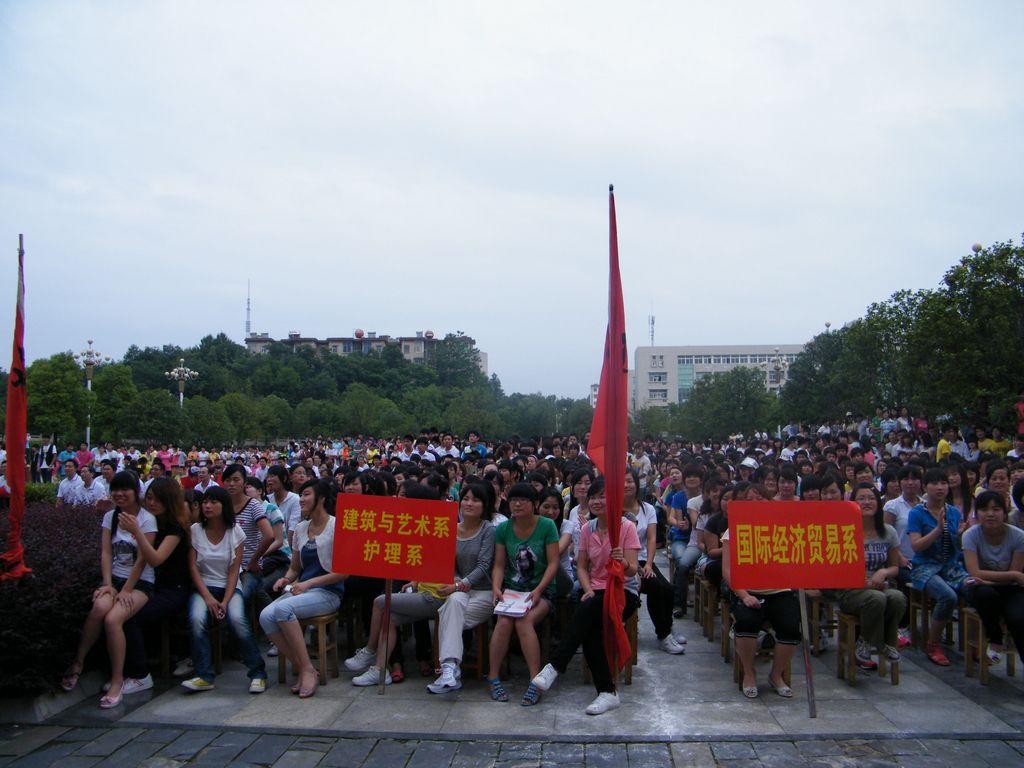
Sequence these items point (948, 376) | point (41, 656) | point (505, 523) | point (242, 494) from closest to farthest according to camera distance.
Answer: point (41, 656) < point (505, 523) < point (242, 494) < point (948, 376)

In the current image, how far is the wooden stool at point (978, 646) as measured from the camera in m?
5.83

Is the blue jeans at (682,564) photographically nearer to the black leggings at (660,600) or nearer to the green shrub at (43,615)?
the black leggings at (660,600)

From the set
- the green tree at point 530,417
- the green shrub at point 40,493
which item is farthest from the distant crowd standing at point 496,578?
the green tree at point 530,417

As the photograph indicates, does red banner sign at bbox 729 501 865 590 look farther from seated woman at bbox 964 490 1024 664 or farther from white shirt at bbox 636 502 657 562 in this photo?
white shirt at bbox 636 502 657 562

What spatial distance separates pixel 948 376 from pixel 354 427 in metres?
39.9

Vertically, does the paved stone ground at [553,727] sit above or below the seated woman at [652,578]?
below

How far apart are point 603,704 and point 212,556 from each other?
324 cm

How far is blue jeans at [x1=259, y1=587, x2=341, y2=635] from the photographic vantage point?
6043 mm

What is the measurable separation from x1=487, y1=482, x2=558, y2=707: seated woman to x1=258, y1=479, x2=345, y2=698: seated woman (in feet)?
4.28

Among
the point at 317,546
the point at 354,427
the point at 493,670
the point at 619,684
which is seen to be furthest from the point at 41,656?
the point at 354,427

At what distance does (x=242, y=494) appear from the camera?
7.17 meters

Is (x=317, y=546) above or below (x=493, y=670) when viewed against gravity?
above

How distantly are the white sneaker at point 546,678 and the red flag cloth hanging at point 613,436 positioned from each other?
401 mm

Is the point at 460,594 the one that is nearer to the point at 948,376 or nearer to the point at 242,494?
the point at 242,494
